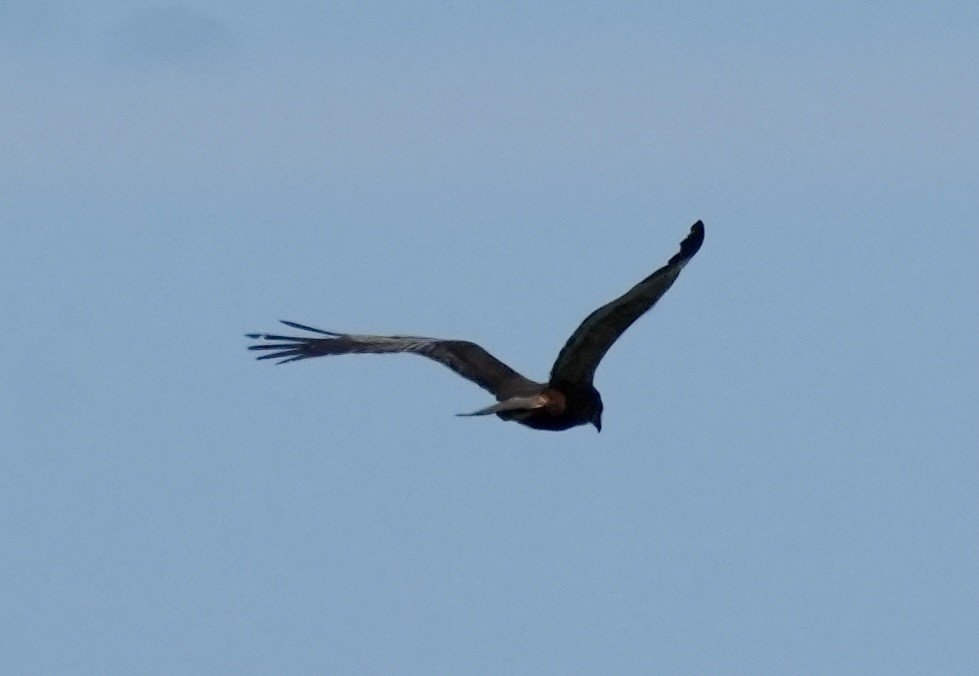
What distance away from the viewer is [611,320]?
27.6 metres

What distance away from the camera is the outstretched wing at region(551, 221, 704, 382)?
27.4 metres

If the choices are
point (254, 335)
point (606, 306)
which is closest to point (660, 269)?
point (606, 306)

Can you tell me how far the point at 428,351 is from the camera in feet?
96.8

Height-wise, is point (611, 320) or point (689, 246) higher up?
point (689, 246)

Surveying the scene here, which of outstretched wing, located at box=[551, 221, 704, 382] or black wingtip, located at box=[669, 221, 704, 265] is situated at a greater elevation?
black wingtip, located at box=[669, 221, 704, 265]

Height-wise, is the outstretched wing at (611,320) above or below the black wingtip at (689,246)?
below

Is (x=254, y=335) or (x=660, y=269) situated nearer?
(x=660, y=269)

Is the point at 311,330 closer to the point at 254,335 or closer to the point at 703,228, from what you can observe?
the point at 254,335

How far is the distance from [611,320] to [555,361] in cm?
96

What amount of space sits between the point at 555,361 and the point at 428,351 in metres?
1.79

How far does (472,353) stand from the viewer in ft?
96.4

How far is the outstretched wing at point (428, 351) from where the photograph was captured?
2909 cm

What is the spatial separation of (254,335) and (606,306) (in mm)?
4393

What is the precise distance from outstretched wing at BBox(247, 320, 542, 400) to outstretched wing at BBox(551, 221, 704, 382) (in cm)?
76
